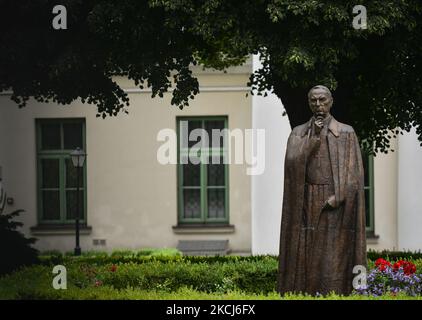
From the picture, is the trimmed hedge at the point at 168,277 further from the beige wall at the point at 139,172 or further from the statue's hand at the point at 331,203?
the beige wall at the point at 139,172

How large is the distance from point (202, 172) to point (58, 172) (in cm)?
411

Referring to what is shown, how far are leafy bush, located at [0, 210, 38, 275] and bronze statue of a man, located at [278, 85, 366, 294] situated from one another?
6.28m

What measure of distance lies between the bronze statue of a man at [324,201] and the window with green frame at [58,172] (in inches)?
659

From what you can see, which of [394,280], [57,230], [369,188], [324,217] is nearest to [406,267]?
[394,280]

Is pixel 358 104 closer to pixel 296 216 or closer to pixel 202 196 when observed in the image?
pixel 296 216

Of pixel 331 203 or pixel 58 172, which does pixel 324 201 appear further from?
pixel 58 172

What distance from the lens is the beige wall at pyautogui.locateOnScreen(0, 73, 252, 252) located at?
25.8m

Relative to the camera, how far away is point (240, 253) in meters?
25.4

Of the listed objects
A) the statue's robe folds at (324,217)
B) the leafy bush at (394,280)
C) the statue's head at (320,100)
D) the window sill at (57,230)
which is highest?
the statue's head at (320,100)

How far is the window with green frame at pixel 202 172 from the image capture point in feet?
84.8

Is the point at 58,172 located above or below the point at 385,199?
above

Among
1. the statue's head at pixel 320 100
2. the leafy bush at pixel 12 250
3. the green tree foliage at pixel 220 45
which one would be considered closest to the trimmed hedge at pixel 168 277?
the leafy bush at pixel 12 250

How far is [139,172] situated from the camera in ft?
85.1

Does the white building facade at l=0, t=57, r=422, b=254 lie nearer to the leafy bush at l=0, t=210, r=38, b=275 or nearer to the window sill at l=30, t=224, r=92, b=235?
the window sill at l=30, t=224, r=92, b=235
